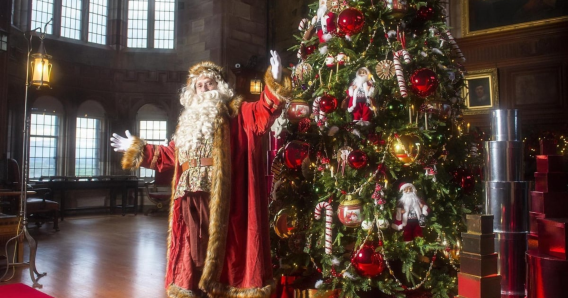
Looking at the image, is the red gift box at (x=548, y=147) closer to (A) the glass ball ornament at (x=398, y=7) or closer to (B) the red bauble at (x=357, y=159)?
(B) the red bauble at (x=357, y=159)

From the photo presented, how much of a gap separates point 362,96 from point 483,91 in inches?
200

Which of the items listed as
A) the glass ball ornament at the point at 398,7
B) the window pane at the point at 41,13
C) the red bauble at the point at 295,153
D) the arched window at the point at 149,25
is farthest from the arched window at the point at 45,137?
the glass ball ornament at the point at 398,7

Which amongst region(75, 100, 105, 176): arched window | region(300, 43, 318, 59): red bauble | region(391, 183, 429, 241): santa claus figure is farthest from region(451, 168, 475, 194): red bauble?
region(75, 100, 105, 176): arched window

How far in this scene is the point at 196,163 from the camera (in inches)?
103

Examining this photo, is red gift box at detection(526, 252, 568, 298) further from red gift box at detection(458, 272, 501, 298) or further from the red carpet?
the red carpet

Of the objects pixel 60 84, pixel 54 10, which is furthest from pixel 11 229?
pixel 54 10

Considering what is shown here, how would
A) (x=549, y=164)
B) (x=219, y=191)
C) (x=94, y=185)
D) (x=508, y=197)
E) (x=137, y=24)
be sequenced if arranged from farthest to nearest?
(x=137, y=24), (x=94, y=185), (x=219, y=191), (x=508, y=197), (x=549, y=164)

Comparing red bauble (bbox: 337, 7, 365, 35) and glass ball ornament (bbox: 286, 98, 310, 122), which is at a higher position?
red bauble (bbox: 337, 7, 365, 35)

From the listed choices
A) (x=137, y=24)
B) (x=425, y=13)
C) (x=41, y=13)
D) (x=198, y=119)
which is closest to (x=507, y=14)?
(x=425, y=13)

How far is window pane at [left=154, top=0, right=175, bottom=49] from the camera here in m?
10.7

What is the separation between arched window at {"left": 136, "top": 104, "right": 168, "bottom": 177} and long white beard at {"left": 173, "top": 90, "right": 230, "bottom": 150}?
8.14m

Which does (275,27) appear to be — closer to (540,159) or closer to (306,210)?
(306,210)

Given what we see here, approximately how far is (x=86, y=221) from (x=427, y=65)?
22.9 feet

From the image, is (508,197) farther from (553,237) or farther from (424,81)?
(424,81)
